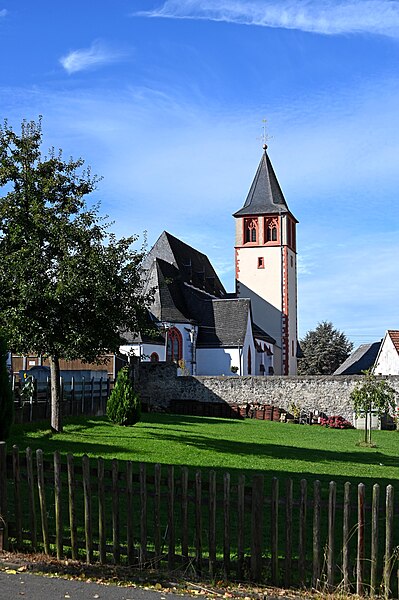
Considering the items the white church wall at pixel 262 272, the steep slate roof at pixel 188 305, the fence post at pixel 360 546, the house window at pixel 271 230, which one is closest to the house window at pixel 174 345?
the steep slate roof at pixel 188 305

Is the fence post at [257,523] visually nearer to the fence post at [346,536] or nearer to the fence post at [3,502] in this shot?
the fence post at [346,536]

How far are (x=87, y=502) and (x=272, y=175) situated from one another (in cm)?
6616

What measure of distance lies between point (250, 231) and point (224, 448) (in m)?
52.2

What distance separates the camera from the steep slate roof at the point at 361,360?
61.5 meters

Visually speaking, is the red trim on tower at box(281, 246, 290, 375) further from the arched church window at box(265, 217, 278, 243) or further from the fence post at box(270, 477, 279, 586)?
the fence post at box(270, 477, 279, 586)

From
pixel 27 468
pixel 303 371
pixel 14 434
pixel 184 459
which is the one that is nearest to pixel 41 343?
pixel 14 434

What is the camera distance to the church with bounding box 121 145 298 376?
53250 millimetres

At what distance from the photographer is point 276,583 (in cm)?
727

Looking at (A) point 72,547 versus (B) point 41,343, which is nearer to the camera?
(A) point 72,547

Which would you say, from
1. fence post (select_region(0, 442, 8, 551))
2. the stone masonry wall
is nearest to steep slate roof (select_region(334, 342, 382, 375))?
the stone masonry wall

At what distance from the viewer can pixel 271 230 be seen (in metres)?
69.6

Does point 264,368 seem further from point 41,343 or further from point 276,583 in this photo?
point 276,583

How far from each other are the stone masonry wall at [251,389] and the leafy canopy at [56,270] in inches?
746

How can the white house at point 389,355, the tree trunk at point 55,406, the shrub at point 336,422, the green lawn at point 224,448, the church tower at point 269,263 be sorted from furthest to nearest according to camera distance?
the church tower at point 269,263 < the white house at point 389,355 < the shrub at point 336,422 < the tree trunk at point 55,406 < the green lawn at point 224,448
